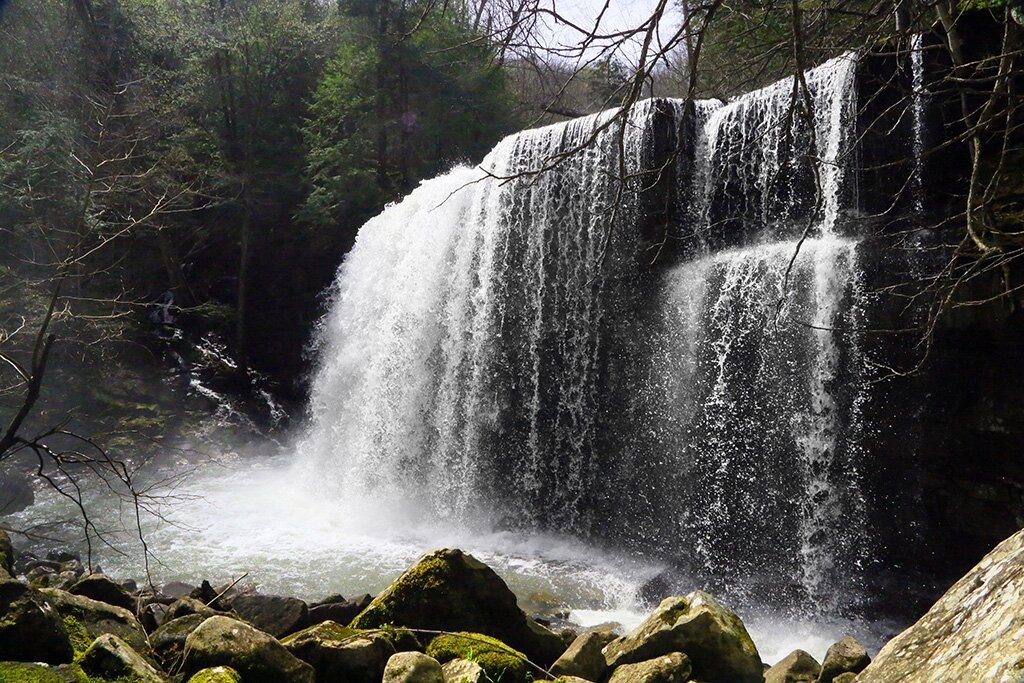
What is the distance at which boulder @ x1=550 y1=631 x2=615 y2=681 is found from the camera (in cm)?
434

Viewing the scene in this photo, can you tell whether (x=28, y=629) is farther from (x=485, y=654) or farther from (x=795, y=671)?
(x=795, y=671)

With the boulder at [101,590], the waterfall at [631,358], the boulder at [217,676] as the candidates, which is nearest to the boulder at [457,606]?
the boulder at [217,676]

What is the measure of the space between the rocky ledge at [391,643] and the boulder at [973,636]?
210 centimetres

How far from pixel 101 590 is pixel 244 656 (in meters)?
2.69

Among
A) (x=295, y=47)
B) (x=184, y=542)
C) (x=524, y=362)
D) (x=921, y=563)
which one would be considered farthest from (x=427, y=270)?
(x=295, y=47)

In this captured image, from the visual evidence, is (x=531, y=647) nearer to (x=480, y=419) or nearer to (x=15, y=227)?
(x=480, y=419)

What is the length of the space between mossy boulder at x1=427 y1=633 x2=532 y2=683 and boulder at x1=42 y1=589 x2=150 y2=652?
5.59ft

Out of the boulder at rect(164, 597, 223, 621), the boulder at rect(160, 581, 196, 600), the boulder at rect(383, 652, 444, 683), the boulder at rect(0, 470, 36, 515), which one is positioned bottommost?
the boulder at rect(160, 581, 196, 600)

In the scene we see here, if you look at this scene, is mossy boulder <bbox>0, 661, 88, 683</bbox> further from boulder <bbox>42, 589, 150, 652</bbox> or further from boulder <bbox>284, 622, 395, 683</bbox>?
boulder <bbox>284, 622, 395, 683</bbox>

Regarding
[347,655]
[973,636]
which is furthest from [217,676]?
[973,636]

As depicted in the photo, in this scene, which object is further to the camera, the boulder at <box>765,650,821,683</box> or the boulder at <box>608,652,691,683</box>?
the boulder at <box>765,650,821,683</box>

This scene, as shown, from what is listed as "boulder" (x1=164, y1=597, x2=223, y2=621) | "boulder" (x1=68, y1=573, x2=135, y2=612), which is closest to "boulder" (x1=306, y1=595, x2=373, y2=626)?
"boulder" (x1=164, y1=597, x2=223, y2=621)

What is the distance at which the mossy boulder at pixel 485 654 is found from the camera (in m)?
4.18

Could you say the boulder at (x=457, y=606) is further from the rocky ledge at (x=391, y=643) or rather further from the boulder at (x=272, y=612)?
the boulder at (x=272, y=612)
